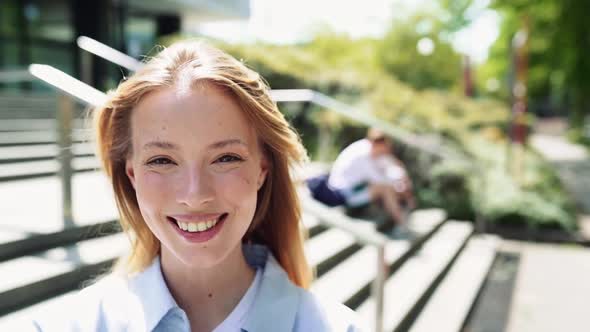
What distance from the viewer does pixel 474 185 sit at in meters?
8.54

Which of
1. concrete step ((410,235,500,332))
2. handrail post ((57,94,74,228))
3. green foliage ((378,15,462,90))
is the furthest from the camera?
green foliage ((378,15,462,90))

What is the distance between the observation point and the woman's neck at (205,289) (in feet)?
4.24

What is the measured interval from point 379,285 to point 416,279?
8.86 ft

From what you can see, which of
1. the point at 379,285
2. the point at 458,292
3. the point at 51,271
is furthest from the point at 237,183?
the point at 458,292

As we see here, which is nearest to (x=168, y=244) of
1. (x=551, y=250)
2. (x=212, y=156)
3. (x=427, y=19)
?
(x=212, y=156)

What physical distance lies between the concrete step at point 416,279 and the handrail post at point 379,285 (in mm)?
613

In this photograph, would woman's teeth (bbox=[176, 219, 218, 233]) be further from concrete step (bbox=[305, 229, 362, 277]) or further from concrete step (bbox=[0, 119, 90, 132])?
concrete step (bbox=[0, 119, 90, 132])

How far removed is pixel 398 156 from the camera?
8773 millimetres

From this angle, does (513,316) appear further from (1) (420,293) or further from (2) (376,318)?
(2) (376,318)

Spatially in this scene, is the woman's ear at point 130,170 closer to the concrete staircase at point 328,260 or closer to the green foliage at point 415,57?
the concrete staircase at point 328,260

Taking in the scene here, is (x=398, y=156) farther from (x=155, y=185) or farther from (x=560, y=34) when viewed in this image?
(x=560, y=34)

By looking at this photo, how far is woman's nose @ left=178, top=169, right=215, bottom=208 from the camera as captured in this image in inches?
45.4

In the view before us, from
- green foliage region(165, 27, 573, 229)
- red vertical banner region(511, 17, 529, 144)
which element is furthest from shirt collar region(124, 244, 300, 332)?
red vertical banner region(511, 17, 529, 144)

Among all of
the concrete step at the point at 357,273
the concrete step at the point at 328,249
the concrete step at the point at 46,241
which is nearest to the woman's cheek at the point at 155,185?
the concrete step at the point at 46,241
